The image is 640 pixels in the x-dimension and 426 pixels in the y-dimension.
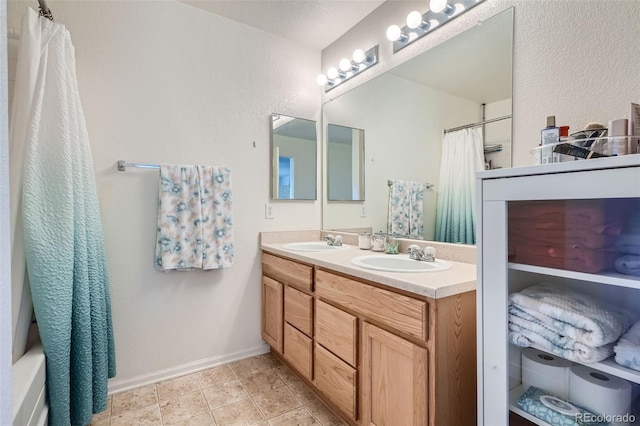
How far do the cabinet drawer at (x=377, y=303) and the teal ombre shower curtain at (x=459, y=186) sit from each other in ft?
1.96

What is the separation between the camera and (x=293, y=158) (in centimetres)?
245

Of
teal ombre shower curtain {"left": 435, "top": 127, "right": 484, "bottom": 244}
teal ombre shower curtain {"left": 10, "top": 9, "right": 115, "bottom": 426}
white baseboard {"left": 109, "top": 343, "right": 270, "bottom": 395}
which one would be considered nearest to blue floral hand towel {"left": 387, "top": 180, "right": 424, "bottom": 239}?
teal ombre shower curtain {"left": 435, "top": 127, "right": 484, "bottom": 244}

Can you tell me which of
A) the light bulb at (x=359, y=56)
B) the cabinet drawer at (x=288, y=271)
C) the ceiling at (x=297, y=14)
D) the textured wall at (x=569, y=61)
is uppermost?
the ceiling at (x=297, y=14)

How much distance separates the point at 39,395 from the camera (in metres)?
1.17

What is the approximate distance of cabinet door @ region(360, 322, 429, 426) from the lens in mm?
1100

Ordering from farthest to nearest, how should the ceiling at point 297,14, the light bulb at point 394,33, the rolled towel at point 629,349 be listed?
the ceiling at point 297,14, the light bulb at point 394,33, the rolled towel at point 629,349

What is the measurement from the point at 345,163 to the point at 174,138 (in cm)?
123

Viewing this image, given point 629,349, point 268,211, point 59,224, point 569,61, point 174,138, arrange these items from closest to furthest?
point 629,349
point 569,61
point 59,224
point 174,138
point 268,211

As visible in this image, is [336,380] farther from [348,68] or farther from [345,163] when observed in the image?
[348,68]

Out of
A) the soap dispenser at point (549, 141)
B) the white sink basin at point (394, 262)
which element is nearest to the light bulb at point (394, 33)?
the soap dispenser at point (549, 141)

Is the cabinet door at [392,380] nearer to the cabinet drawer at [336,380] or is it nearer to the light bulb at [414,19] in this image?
the cabinet drawer at [336,380]

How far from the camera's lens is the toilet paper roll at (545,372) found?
907 millimetres

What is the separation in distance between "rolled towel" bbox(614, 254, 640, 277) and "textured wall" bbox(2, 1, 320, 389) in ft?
6.38

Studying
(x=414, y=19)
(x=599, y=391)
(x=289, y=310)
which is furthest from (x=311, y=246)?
(x=599, y=391)
